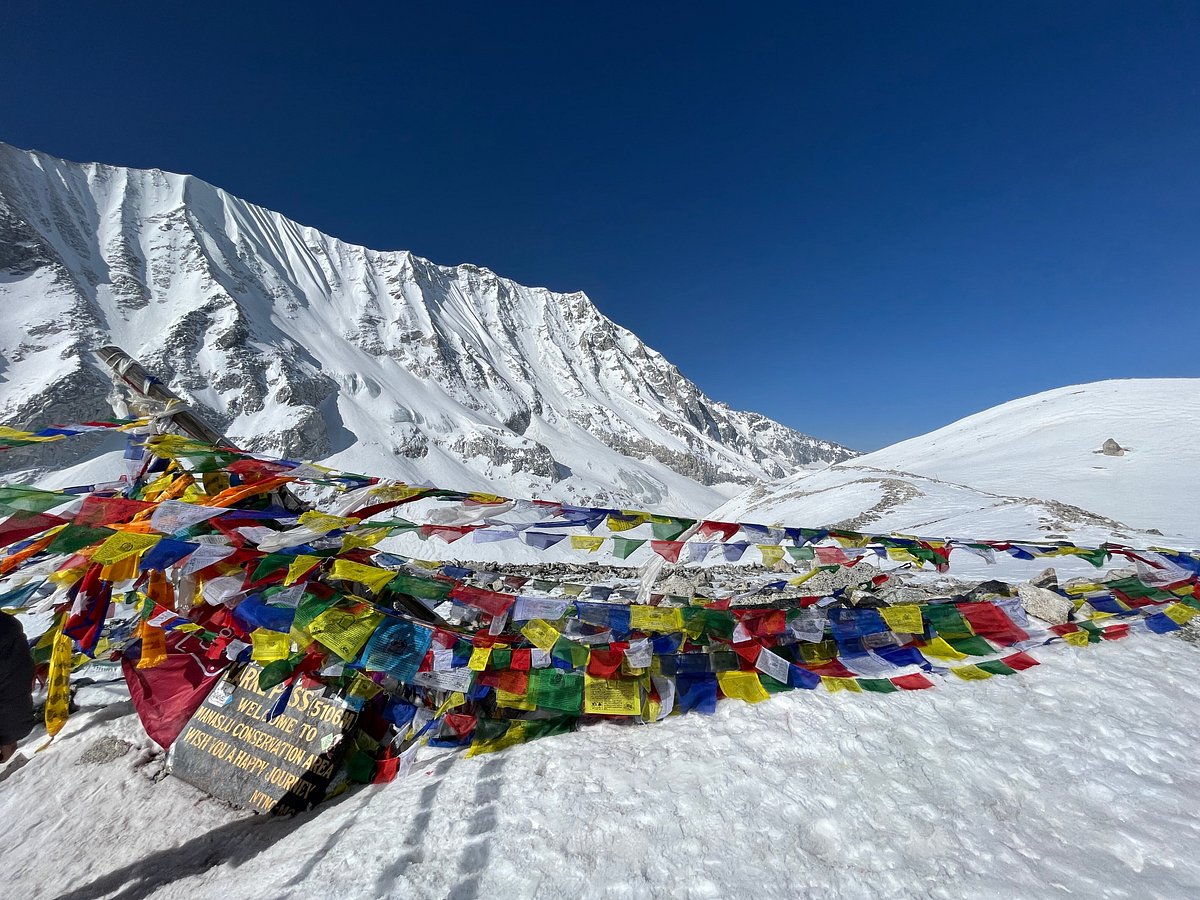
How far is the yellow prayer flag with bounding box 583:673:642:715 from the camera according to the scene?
4637 millimetres

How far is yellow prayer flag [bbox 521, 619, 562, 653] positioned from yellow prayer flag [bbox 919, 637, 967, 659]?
4.36 metres

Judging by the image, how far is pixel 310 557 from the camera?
4.62 meters

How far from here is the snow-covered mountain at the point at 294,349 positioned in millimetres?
70625

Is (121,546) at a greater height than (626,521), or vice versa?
(626,521)

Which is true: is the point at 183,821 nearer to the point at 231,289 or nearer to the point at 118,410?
the point at 118,410

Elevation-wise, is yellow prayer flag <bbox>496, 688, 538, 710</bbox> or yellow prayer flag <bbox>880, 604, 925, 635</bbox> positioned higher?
yellow prayer flag <bbox>880, 604, 925, 635</bbox>

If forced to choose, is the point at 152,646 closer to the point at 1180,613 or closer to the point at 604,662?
the point at 604,662

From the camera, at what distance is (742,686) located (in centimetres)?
499

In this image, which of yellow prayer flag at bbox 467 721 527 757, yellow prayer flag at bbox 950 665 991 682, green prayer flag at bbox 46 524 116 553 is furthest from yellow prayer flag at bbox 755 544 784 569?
green prayer flag at bbox 46 524 116 553

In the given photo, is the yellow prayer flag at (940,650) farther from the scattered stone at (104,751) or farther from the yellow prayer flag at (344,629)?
the scattered stone at (104,751)

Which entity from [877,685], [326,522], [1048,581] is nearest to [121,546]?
[326,522]

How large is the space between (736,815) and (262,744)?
4.29 m

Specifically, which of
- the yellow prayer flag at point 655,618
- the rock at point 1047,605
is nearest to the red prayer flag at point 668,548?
the yellow prayer flag at point 655,618

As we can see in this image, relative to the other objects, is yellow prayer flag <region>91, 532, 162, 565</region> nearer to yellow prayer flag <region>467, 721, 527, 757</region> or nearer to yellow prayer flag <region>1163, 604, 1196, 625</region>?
yellow prayer flag <region>467, 721, 527, 757</region>
